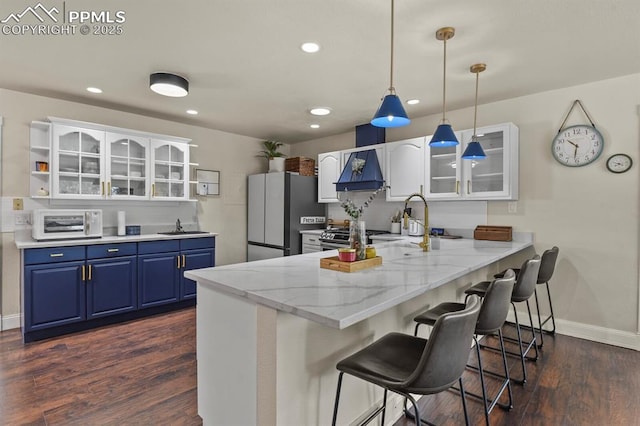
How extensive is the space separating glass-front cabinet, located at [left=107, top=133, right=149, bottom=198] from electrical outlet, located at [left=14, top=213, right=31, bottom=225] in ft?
2.60

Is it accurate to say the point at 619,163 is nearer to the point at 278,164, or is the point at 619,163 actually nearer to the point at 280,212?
the point at 280,212

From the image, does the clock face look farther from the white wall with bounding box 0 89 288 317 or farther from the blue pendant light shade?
the white wall with bounding box 0 89 288 317

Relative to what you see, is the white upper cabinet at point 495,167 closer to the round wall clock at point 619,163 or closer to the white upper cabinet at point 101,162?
the round wall clock at point 619,163

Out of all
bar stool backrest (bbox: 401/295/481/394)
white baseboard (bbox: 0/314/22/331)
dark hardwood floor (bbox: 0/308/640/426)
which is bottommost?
dark hardwood floor (bbox: 0/308/640/426)

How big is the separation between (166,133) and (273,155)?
5.39 ft

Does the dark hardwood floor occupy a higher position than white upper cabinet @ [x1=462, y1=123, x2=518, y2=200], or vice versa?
white upper cabinet @ [x1=462, y1=123, x2=518, y2=200]

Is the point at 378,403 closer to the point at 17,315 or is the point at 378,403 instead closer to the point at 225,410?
the point at 225,410

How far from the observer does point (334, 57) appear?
2652 mm

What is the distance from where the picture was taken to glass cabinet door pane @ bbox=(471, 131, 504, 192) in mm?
3431

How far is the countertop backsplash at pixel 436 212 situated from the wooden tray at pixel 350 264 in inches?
90.0

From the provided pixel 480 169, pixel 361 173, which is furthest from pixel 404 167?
pixel 480 169

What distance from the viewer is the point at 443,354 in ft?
3.98

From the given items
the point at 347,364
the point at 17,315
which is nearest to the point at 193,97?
the point at 17,315

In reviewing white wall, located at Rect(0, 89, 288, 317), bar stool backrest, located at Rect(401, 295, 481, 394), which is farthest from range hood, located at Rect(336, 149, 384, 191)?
bar stool backrest, located at Rect(401, 295, 481, 394)
